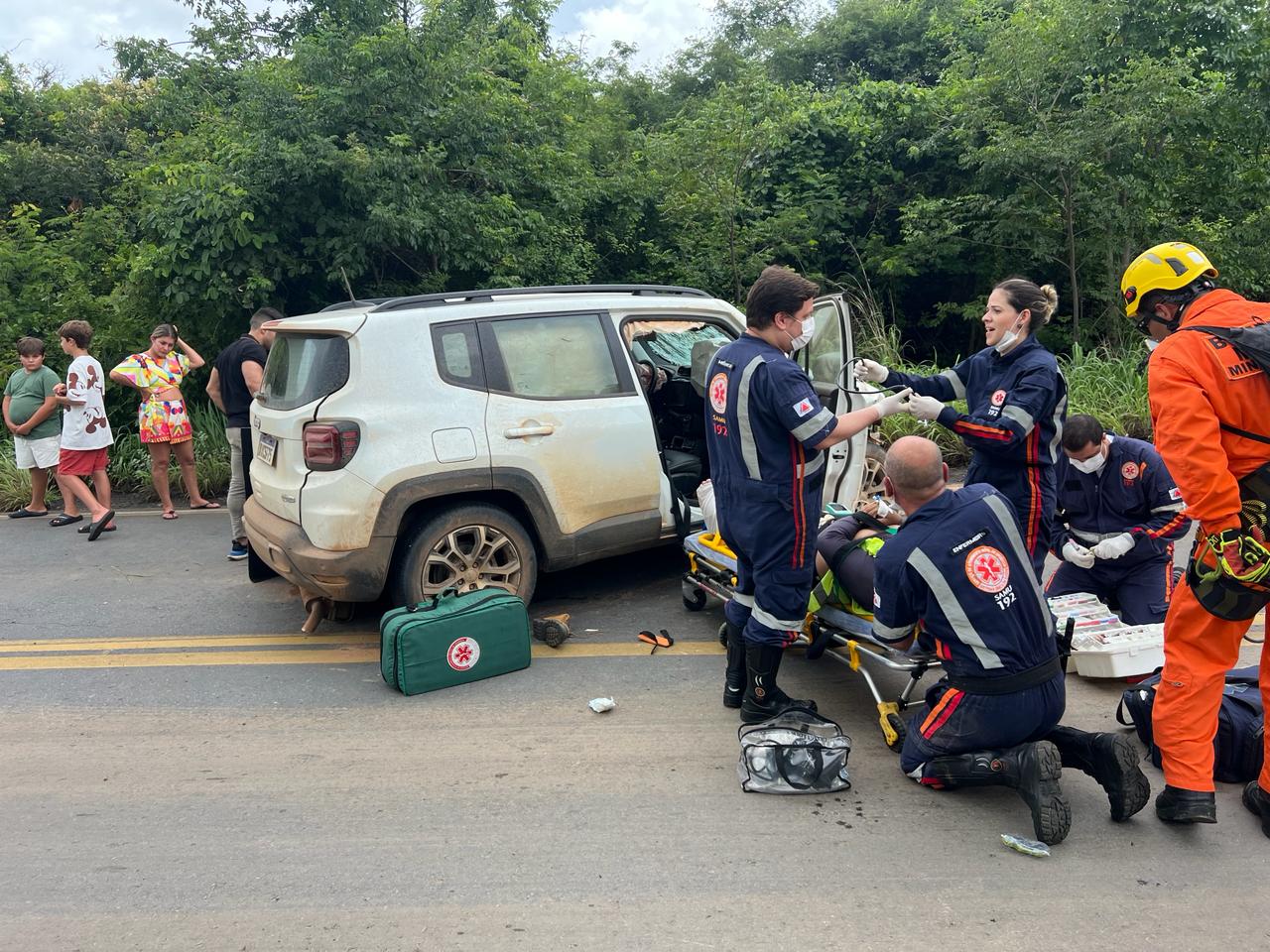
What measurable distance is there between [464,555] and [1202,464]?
11.5 feet

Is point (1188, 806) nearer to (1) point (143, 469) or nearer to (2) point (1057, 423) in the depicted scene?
(2) point (1057, 423)

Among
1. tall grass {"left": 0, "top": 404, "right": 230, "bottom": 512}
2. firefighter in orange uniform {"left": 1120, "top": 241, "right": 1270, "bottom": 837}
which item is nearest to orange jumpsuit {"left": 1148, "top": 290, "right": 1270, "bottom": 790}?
firefighter in orange uniform {"left": 1120, "top": 241, "right": 1270, "bottom": 837}

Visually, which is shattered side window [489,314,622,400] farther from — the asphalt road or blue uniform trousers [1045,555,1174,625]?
blue uniform trousers [1045,555,1174,625]

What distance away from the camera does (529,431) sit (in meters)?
5.40

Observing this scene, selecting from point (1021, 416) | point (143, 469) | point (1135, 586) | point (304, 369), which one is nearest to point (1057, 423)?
point (1021, 416)

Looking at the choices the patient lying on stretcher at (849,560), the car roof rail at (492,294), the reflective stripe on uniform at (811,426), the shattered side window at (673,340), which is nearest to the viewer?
the reflective stripe on uniform at (811,426)

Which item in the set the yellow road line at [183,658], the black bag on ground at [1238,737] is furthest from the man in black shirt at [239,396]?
the black bag on ground at [1238,737]

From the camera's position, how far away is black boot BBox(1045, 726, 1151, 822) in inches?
133

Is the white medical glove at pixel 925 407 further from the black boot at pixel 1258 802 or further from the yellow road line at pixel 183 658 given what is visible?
the yellow road line at pixel 183 658

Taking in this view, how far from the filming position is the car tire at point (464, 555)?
5.22 meters

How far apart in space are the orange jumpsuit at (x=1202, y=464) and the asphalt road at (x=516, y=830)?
12.9 inches

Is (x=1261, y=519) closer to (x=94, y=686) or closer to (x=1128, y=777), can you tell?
(x=1128, y=777)

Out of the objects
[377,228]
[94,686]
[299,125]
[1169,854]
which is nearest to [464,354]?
[94,686]

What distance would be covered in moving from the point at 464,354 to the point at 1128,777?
3702 millimetres
